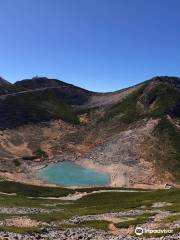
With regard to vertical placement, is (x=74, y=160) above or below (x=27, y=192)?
above

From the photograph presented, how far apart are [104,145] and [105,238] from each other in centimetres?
14905

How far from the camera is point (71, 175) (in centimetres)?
15462

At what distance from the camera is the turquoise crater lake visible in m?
144

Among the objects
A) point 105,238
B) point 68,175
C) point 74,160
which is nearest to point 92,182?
point 68,175

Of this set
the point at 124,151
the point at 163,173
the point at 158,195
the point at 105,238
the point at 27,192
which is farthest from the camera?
the point at 124,151

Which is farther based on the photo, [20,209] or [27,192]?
[27,192]

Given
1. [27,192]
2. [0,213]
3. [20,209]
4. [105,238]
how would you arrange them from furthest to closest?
[27,192] → [20,209] → [0,213] → [105,238]

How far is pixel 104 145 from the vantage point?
192 meters

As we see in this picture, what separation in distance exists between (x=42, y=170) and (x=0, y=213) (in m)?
97.5

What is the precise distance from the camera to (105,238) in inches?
1674

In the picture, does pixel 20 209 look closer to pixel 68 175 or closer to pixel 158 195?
pixel 158 195

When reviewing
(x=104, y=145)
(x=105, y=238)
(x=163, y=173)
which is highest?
(x=104, y=145)

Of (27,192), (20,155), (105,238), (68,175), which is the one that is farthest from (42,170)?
(105,238)

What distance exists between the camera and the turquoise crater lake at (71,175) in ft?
471
